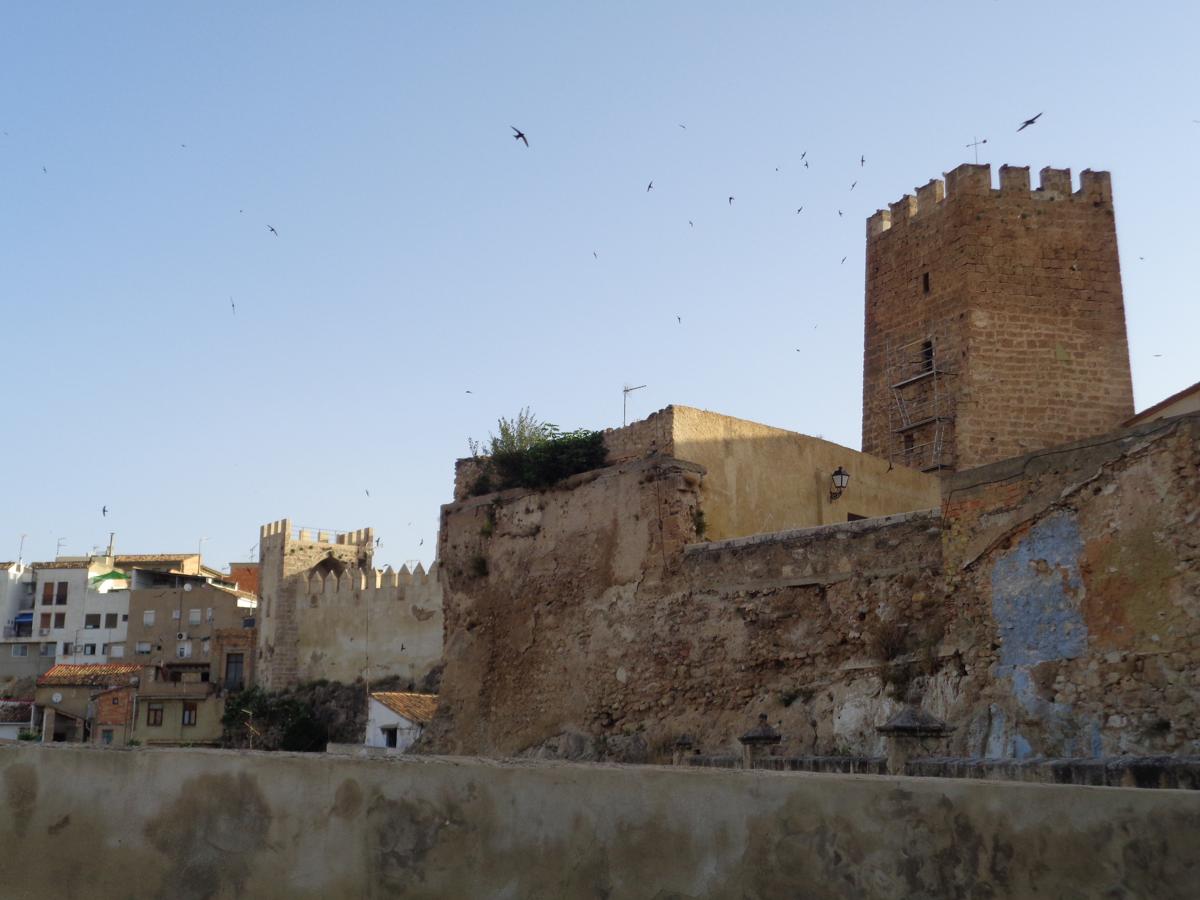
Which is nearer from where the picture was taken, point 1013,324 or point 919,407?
point 1013,324

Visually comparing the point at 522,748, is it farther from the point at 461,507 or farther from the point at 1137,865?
the point at 1137,865

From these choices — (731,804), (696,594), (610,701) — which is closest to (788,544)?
(696,594)

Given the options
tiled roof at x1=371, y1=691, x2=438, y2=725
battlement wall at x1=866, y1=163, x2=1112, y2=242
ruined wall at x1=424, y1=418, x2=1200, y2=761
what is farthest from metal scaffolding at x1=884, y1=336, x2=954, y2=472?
tiled roof at x1=371, y1=691, x2=438, y2=725

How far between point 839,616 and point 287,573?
4190cm

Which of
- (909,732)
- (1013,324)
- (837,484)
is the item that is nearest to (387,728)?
(1013,324)

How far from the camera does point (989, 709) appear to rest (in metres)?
9.60

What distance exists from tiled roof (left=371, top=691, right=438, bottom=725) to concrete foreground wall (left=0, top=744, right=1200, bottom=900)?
27670 mm

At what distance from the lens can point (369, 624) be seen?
4803 cm

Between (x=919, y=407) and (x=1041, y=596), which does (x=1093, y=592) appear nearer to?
(x=1041, y=596)

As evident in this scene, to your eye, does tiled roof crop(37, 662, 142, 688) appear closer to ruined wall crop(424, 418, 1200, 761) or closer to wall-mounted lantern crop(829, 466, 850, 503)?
ruined wall crop(424, 418, 1200, 761)

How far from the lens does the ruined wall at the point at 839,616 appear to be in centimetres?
864

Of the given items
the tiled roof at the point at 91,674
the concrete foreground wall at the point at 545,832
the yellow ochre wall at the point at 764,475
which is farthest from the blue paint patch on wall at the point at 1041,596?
the tiled roof at the point at 91,674

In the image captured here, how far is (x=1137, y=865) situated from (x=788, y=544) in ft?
30.5

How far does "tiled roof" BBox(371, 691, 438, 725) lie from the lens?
32375mm
